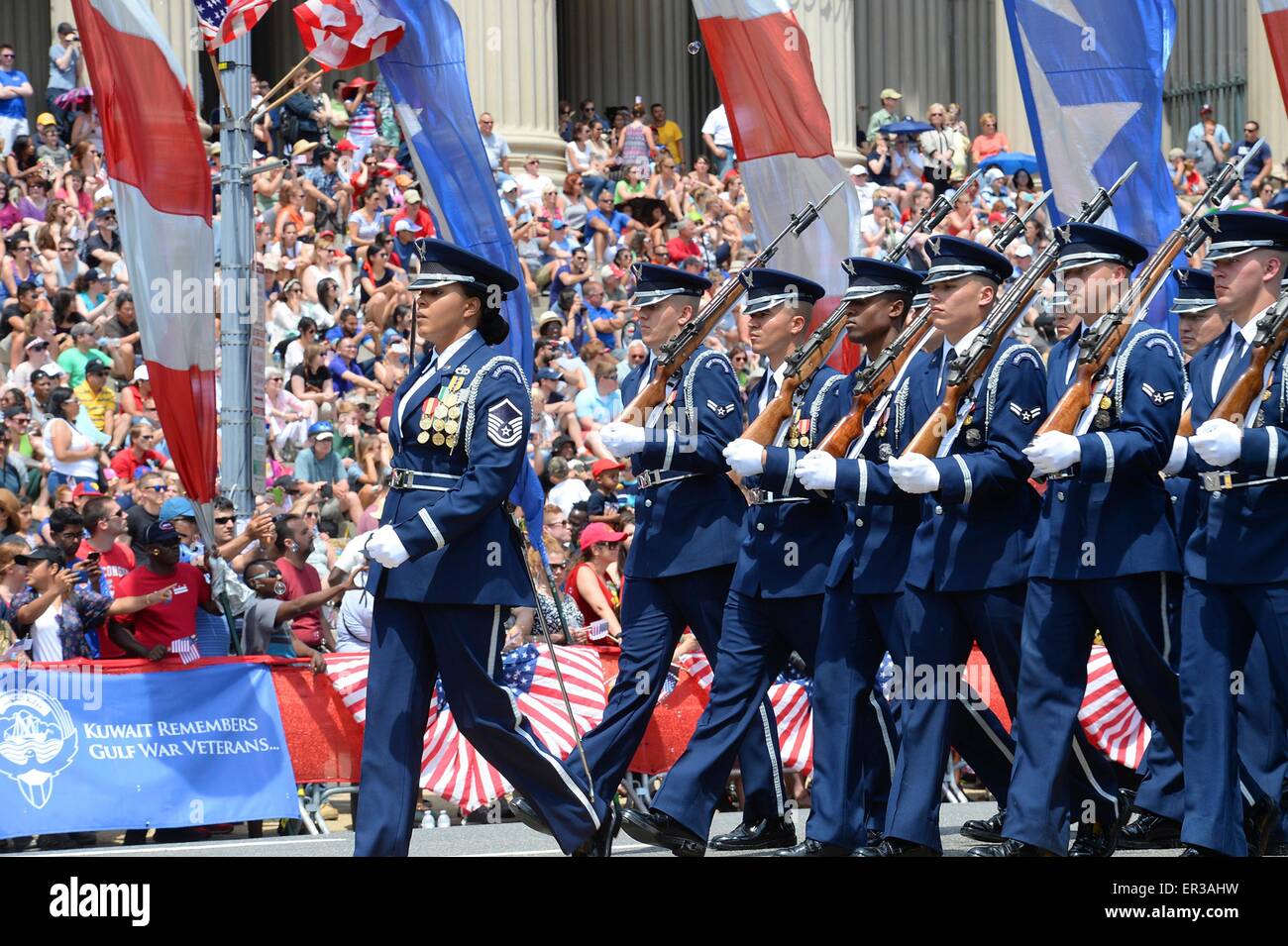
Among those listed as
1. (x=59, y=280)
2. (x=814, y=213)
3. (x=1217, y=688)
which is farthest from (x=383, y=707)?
(x=59, y=280)

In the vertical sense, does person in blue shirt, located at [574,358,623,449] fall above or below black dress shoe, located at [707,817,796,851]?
above

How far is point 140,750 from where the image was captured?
31.6ft

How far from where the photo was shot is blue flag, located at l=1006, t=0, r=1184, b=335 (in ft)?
31.5

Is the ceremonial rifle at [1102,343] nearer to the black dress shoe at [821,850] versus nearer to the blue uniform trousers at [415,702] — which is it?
the black dress shoe at [821,850]

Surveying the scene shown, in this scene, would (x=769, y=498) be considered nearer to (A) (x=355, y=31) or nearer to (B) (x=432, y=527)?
(B) (x=432, y=527)

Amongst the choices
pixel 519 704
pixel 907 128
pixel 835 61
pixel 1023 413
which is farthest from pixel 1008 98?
pixel 1023 413

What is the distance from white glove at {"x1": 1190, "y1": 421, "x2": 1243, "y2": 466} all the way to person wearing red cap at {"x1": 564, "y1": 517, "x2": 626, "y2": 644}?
15.2 feet

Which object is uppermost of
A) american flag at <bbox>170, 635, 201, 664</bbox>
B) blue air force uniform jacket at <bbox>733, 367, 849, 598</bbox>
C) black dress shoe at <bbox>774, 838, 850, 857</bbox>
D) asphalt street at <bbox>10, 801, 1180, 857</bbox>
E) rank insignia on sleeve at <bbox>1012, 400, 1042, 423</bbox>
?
rank insignia on sleeve at <bbox>1012, 400, 1042, 423</bbox>

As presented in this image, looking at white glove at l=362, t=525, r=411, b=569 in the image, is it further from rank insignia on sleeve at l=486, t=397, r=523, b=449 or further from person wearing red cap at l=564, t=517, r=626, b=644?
person wearing red cap at l=564, t=517, r=626, b=644

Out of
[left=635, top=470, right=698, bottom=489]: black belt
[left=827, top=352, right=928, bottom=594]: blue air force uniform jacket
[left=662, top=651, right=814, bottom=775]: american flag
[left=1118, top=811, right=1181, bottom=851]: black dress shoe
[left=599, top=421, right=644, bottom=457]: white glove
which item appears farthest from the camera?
[left=662, top=651, right=814, bottom=775]: american flag

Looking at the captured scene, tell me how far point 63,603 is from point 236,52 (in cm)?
287

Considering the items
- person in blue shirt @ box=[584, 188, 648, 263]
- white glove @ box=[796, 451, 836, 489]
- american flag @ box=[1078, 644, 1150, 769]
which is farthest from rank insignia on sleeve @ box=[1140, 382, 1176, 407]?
person in blue shirt @ box=[584, 188, 648, 263]

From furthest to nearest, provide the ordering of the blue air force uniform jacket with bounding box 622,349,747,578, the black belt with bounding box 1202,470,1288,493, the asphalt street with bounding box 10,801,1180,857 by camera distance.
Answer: the asphalt street with bounding box 10,801,1180,857 < the blue air force uniform jacket with bounding box 622,349,747,578 < the black belt with bounding box 1202,470,1288,493

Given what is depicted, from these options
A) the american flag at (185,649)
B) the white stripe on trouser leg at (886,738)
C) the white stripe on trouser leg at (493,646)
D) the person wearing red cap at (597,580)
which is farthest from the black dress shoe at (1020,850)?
the american flag at (185,649)
